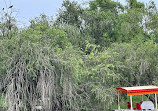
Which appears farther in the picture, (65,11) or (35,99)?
(65,11)

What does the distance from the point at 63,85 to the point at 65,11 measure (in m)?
17.2

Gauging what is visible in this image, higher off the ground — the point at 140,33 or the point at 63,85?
the point at 140,33

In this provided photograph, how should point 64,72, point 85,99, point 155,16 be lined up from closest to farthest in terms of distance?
point 64,72 < point 85,99 < point 155,16

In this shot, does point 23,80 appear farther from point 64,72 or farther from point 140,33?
point 140,33

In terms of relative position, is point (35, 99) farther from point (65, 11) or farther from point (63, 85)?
point (65, 11)

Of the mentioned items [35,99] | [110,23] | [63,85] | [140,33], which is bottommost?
[35,99]

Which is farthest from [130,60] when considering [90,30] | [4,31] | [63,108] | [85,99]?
[90,30]

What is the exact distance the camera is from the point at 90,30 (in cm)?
2242

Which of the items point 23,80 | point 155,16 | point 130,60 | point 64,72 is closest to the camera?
point 23,80

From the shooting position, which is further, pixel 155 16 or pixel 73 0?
pixel 73 0

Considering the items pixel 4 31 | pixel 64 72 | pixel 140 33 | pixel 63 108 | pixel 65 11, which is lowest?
pixel 63 108

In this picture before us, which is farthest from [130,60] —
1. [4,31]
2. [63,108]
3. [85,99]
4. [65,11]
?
[65,11]

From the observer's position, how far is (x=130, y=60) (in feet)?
36.9

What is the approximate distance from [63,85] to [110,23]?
16.1 meters
